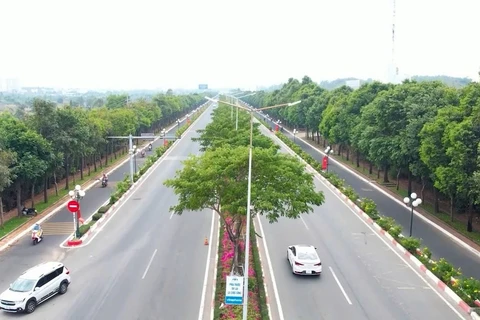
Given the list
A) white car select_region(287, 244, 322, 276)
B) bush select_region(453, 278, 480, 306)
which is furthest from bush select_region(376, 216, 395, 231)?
bush select_region(453, 278, 480, 306)

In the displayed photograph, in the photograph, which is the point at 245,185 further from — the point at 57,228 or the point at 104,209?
the point at 104,209

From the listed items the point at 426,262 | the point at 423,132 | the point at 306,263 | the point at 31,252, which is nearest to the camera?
the point at 306,263

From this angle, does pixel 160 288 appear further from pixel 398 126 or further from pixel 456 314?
pixel 398 126

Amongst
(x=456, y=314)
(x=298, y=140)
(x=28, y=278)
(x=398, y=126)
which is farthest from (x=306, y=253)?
(x=298, y=140)

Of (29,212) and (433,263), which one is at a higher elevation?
(433,263)

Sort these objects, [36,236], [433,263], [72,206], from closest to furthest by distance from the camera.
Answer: [433,263] < [72,206] < [36,236]

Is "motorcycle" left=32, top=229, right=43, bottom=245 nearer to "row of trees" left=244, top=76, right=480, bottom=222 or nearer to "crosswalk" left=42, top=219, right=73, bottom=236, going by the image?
"crosswalk" left=42, top=219, right=73, bottom=236

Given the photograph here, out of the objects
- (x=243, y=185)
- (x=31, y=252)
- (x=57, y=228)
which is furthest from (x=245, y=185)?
(x=57, y=228)

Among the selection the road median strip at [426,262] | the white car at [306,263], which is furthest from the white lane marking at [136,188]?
the road median strip at [426,262]
